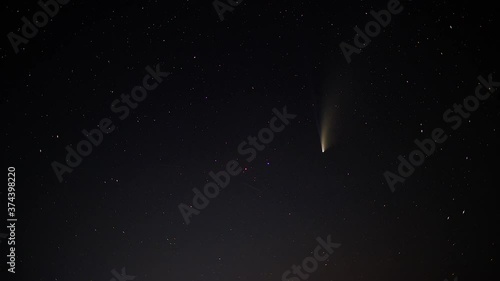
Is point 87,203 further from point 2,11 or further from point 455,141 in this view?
point 455,141

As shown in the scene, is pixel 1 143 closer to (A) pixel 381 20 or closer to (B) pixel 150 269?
(B) pixel 150 269

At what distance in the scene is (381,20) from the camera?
0.97 m

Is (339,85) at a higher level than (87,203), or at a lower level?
lower

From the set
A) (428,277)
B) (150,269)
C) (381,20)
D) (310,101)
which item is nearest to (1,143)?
(150,269)

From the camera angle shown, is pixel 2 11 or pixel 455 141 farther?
pixel 455 141

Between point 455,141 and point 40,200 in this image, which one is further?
point 455,141

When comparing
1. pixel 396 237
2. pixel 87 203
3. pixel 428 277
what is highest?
pixel 87 203

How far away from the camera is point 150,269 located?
A: 3.00 feet

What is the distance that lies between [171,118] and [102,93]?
15 centimetres

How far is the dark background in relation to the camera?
894 millimetres

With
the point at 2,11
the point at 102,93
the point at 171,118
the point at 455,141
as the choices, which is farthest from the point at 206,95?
the point at 455,141

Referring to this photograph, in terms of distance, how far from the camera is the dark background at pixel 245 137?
0.89 meters

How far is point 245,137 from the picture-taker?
3.10 ft

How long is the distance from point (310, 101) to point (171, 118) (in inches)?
12.1
